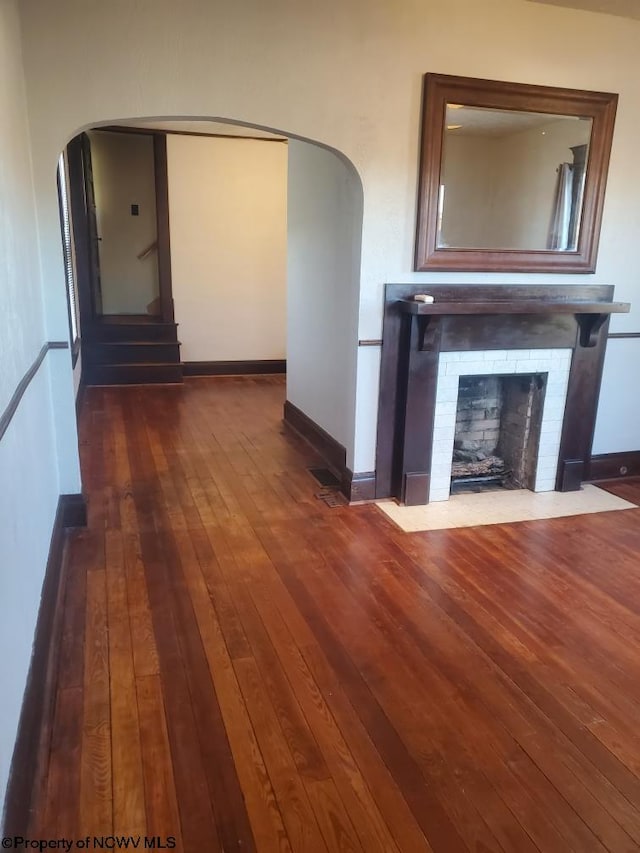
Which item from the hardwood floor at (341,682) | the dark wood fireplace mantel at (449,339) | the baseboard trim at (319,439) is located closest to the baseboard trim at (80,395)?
the baseboard trim at (319,439)

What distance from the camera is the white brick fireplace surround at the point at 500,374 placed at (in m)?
3.58

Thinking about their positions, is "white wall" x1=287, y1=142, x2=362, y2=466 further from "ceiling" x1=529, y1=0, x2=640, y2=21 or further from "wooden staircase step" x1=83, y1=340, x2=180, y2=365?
"wooden staircase step" x1=83, y1=340, x2=180, y2=365

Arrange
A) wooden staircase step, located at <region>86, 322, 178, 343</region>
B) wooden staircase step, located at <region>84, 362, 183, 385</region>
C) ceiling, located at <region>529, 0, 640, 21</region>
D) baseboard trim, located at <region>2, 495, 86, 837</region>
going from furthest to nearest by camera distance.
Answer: wooden staircase step, located at <region>86, 322, 178, 343</region> → wooden staircase step, located at <region>84, 362, 183, 385</region> → ceiling, located at <region>529, 0, 640, 21</region> → baseboard trim, located at <region>2, 495, 86, 837</region>

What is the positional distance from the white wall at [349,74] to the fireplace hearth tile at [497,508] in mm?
415

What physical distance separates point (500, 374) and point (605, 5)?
1.96 meters

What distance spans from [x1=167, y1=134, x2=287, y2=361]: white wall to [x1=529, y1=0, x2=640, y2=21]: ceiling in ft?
13.4

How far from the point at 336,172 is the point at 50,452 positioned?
90.9 inches

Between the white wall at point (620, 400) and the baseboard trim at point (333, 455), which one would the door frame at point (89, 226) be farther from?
the white wall at point (620, 400)

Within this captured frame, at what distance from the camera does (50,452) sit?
285 cm

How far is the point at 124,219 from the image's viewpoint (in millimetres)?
7512

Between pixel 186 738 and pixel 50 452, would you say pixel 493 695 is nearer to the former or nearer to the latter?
pixel 186 738

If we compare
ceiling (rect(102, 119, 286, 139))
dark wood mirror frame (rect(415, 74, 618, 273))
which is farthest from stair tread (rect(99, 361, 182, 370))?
dark wood mirror frame (rect(415, 74, 618, 273))

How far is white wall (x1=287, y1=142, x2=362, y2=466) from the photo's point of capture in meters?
3.59

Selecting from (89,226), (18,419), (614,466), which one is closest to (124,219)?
(89,226)
